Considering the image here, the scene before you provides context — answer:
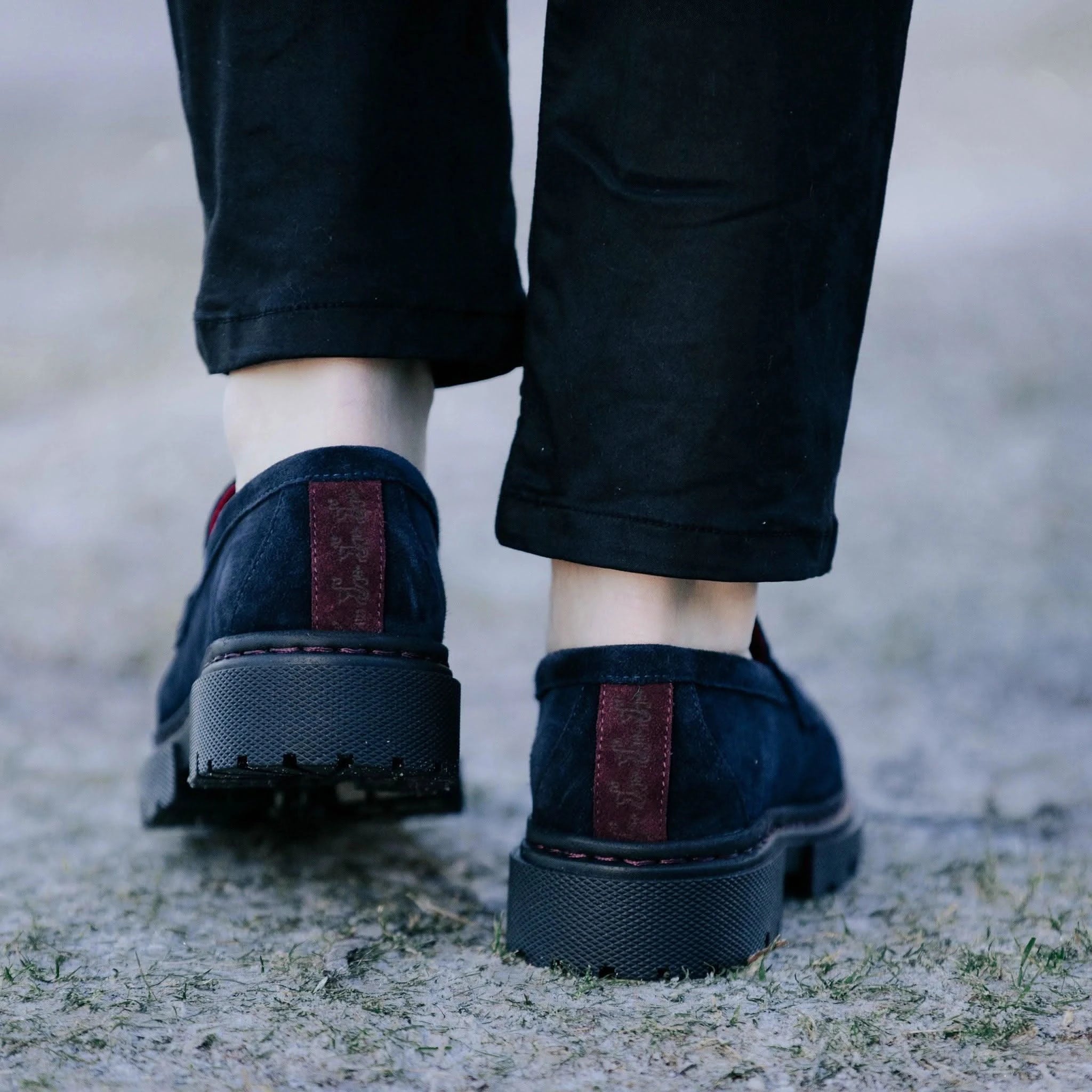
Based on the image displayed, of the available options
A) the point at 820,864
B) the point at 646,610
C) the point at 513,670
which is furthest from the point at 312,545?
the point at 513,670

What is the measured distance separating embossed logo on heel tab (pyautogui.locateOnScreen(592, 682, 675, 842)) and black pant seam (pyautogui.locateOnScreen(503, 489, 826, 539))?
10cm

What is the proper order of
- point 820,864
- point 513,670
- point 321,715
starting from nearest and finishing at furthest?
point 321,715 < point 820,864 < point 513,670

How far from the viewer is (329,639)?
0.79 metres

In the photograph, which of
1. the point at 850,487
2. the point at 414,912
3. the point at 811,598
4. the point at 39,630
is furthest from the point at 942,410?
the point at 414,912

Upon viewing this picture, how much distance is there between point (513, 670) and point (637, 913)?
3.89ft

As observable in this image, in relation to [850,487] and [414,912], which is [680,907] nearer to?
[414,912]

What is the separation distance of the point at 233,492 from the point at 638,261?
0.36 m

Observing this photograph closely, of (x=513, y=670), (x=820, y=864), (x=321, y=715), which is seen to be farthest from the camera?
(x=513, y=670)

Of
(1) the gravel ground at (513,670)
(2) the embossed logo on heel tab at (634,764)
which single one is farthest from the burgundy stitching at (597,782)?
(1) the gravel ground at (513,670)

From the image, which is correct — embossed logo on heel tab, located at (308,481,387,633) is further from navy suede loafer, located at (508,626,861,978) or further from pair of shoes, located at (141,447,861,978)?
navy suede loafer, located at (508,626,861,978)

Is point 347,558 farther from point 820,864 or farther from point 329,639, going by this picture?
point 820,864

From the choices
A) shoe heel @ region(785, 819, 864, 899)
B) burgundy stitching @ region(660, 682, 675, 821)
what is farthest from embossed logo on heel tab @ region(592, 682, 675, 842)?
shoe heel @ region(785, 819, 864, 899)

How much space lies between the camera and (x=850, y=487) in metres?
2.31

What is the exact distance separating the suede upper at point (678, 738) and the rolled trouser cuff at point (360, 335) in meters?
0.22
